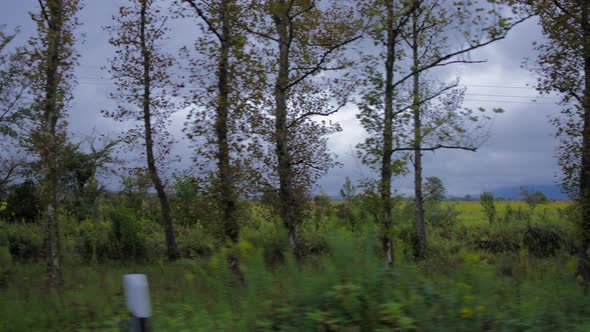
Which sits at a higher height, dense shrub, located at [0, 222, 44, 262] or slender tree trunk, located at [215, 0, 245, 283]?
slender tree trunk, located at [215, 0, 245, 283]

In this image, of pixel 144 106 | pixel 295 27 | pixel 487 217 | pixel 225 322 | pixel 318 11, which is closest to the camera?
pixel 225 322

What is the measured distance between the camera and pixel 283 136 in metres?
17.1

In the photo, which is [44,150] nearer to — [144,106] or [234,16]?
[234,16]

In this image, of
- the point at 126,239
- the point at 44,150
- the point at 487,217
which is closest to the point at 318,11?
the point at 44,150

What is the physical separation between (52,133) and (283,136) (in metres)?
6.72

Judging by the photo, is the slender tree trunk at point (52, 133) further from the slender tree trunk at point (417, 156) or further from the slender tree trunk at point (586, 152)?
the slender tree trunk at point (586, 152)

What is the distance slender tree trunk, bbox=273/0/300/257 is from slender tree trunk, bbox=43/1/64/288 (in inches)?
252

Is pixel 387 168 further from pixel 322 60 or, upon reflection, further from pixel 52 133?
pixel 52 133

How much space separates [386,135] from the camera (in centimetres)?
1552

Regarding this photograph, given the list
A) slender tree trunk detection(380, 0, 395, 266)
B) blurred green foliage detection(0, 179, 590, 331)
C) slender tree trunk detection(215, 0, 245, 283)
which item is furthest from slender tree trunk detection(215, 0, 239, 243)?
blurred green foliage detection(0, 179, 590, 331)

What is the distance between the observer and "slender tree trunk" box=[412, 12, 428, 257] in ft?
51.4

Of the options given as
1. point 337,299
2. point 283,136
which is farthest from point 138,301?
point 283,136

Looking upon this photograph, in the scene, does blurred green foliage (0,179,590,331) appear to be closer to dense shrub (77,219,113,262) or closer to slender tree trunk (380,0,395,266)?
slender tree trunk (380,0,395,266)

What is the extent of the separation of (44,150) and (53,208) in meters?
1.63
